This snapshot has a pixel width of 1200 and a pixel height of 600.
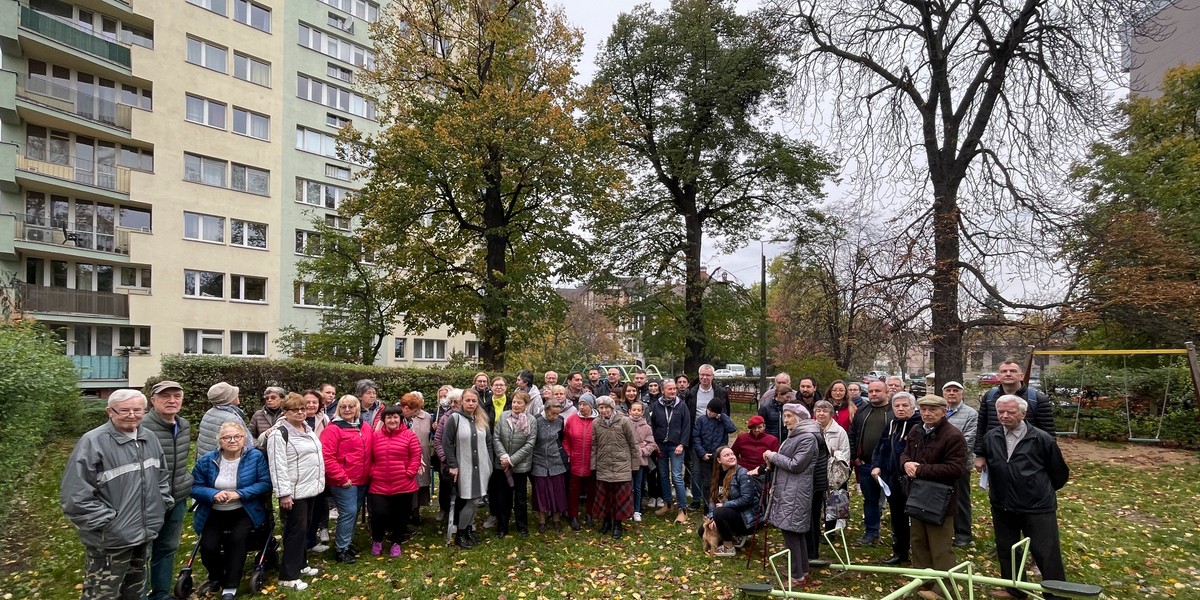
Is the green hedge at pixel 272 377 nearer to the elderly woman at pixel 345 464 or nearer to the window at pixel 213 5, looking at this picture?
the elderly woman at pixel 345 464

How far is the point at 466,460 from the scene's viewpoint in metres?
6.76

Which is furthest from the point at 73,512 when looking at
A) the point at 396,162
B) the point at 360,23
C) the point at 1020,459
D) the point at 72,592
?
the point at 360,23

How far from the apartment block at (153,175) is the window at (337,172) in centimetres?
122

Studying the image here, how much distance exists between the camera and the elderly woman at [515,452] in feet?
23.5

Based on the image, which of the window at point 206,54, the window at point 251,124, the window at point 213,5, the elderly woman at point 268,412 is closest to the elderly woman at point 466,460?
the elderly woman at point 268,412

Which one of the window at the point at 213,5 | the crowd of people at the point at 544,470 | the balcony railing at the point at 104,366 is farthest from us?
the window at the point at 213,5

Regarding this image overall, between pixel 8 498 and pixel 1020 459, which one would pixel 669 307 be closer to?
pixel 1020 459

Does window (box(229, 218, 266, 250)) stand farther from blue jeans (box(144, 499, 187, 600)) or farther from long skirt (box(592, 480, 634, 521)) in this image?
long skirt (box(592, 480, 634, 521))

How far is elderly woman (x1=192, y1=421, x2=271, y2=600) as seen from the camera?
509 centimetres

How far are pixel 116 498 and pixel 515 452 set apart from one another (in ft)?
12.8

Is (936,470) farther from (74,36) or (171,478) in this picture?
(74,36)

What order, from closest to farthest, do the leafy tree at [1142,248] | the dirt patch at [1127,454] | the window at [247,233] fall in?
the leafy tree at [1142,248], the dirt patch at [1127,454], the window at [247,233]

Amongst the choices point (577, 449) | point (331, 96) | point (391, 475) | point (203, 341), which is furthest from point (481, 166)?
point (331, 96)

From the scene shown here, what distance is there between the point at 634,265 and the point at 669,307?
194 cm
